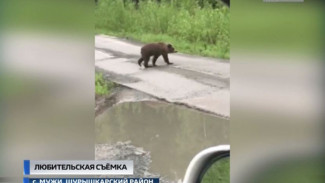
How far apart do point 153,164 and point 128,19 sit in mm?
838

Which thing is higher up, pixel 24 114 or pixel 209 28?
pixel 209 28

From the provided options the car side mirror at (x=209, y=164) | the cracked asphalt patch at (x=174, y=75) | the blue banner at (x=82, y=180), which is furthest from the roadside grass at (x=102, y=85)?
the car side mirror at (x=209, y=164)

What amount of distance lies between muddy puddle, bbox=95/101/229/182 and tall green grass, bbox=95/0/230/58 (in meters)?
0.37

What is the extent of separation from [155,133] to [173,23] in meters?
0.63

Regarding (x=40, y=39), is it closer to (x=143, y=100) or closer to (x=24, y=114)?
(x=24, y=114)

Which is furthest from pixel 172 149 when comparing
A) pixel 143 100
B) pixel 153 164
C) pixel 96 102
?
pixel 96 102

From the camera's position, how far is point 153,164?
116 inches

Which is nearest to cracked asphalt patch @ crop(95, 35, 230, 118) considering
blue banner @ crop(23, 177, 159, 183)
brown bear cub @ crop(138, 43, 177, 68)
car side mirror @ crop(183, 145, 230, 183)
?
brown bear cub @ crop(138, 43, 177, 68)

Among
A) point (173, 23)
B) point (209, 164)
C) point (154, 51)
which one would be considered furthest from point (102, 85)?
point (209, 164)

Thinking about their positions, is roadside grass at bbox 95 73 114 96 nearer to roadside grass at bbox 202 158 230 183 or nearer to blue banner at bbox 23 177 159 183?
blue banner at bbox 23 177 159 183

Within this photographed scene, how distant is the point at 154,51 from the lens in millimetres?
2910

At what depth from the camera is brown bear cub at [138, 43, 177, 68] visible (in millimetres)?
2912

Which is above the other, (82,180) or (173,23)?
(173,23)

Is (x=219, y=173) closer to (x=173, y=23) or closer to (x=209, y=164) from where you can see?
(x=209, y=164)
